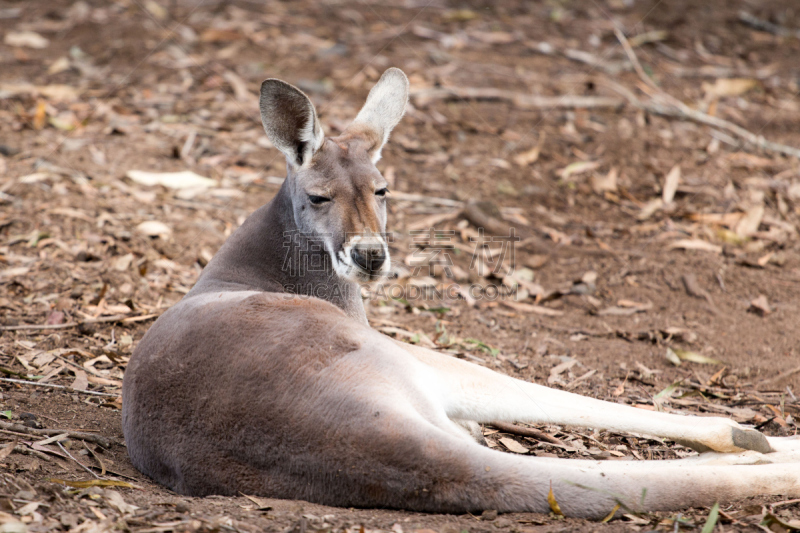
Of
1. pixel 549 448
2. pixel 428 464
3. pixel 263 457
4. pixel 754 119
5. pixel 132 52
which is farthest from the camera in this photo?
pixel 132 52

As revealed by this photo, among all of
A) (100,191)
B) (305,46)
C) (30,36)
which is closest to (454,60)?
(305,46)

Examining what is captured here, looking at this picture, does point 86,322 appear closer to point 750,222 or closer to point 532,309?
point 532,309

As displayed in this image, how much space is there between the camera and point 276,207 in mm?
4539

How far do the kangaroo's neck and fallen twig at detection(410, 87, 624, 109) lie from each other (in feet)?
18.5

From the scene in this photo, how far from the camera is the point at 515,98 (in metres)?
9.78

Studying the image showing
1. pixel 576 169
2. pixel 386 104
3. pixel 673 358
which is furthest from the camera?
pixel 576 169

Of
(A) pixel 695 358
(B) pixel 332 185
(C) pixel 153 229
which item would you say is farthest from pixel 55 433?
(A) pixel 695 358

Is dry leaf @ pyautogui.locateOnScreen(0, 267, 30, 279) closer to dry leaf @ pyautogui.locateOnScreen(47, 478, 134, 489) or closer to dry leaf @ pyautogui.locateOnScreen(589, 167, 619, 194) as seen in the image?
dry leaf @ pyautogui.locateOnScreen(47, 478, 134, 489)

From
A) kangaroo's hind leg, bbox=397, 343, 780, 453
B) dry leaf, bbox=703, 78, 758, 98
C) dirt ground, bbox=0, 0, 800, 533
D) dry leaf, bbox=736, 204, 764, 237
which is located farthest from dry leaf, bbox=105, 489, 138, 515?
dry leaf, bbox=703, 78, 758, 98

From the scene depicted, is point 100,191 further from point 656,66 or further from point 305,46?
point 656,66

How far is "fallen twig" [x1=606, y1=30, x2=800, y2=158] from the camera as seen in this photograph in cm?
881

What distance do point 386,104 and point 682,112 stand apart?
20.2 ft

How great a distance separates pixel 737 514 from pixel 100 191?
650cm

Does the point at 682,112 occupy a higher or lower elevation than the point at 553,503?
lower
